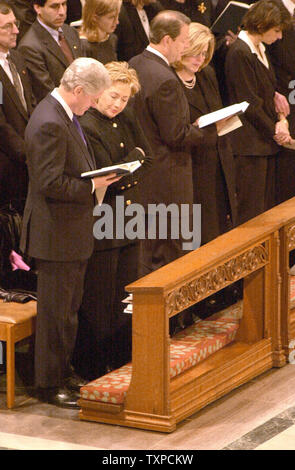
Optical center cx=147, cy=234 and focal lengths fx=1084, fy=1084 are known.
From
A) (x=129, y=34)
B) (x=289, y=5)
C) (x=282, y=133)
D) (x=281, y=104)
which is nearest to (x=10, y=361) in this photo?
(x=129, y=34)

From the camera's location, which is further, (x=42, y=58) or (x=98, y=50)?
(x=98, y=50)

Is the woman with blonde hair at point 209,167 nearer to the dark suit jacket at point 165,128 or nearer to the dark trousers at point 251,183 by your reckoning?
the dark suit jacket at point 165,128

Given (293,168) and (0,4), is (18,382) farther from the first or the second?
(293,168)

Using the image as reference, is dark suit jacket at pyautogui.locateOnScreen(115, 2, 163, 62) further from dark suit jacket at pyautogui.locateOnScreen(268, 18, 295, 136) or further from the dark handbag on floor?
the dark handbag on floor

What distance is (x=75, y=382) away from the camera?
214 inches

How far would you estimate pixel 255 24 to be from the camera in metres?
6.78

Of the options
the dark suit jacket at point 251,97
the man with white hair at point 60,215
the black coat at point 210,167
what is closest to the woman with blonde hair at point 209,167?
the black coat at point 210,167

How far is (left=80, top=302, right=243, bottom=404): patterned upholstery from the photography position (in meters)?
5.14

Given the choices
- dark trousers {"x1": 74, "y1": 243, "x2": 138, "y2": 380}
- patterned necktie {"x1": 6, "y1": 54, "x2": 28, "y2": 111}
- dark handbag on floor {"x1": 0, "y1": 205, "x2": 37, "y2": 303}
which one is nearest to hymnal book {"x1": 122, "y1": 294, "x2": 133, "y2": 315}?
dark trousers {"x1": 74, "y1": 243, "x2": 138, "y2": 380}

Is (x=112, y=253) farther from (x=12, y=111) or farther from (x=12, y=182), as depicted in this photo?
(x=12, y=111)

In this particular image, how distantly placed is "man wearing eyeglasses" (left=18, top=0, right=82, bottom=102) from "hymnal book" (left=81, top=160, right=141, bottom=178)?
108cm

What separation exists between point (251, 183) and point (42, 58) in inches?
65.4

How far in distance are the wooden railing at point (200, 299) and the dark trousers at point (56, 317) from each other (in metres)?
0.27

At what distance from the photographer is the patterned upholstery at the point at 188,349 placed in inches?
202
